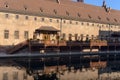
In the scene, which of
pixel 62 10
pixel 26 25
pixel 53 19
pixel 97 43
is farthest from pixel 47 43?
pixel 62 10

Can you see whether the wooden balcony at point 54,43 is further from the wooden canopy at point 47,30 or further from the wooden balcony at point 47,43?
the wooden canopy at point 47,30

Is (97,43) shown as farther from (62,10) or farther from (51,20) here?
(62,10)

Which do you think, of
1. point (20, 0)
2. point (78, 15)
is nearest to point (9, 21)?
point (20, 0)

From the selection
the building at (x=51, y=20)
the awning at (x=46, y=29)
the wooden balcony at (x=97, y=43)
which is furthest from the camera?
the awning at (x=46, y=29)

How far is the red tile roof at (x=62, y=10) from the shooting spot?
6910 cm

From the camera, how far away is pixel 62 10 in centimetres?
8400

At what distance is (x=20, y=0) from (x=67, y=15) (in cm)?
1554

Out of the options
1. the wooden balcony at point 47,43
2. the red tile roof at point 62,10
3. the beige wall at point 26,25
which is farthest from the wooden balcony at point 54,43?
the red tile roof at point 62,10

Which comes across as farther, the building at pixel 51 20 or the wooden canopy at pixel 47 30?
the wooden canopy at pixel 47 30

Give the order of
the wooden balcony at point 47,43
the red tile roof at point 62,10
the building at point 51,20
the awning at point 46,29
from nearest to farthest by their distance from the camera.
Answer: the wooden balcony at point 47,43, the building at point 51,20, the red tile roof at point 62,10, the awning at point 46,29

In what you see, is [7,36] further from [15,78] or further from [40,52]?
[15,78]

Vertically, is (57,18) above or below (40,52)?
above

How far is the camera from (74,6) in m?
92.4

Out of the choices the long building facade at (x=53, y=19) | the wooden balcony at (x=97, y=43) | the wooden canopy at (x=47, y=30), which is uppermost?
the long building facade at (x=53, y=19)
